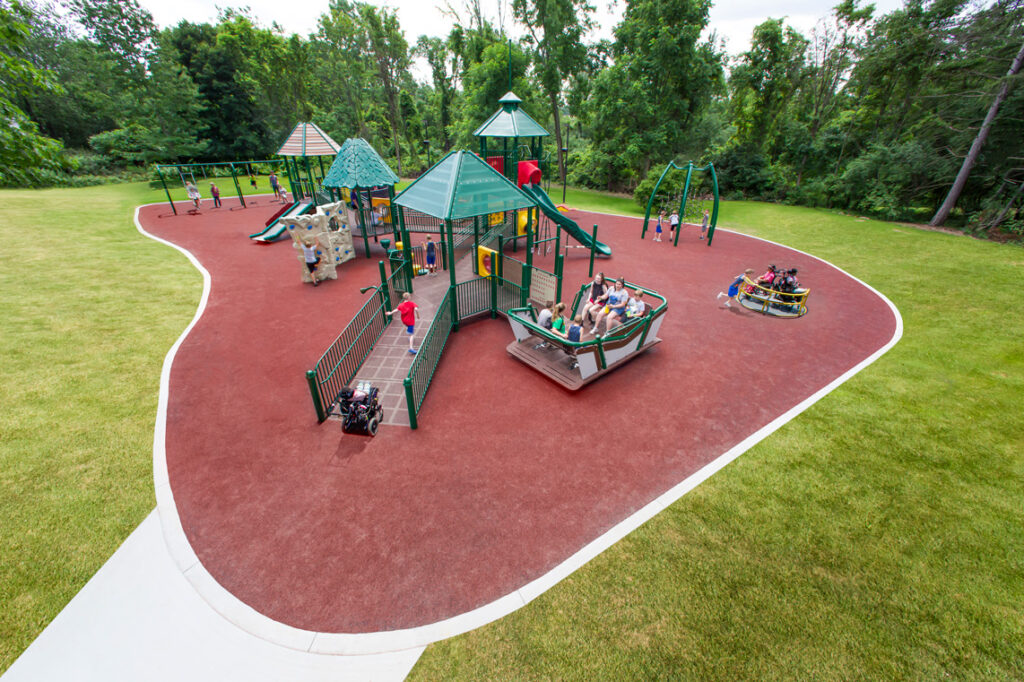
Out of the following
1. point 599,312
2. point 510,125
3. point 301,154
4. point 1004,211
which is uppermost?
point 510,125

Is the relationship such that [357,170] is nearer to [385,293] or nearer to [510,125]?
[510,125]

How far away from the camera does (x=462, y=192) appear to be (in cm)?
1117

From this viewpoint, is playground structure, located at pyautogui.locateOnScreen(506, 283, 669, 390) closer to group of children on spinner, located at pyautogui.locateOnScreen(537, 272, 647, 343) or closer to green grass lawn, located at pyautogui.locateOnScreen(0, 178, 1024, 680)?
group of children on spinner, located at pyautogui.locateOnScreen(537, 272, 647, 343)

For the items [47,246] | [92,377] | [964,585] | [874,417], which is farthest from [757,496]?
[47,246]

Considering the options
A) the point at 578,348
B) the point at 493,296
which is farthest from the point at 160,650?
the point at 493,296

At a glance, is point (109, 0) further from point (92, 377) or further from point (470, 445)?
point (470, 445)

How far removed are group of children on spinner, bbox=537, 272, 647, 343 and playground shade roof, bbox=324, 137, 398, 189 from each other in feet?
40.8

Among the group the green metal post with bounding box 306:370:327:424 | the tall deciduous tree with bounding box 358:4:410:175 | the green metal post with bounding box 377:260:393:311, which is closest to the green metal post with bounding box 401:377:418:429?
the green metal post with bounding box 306:370:327:424

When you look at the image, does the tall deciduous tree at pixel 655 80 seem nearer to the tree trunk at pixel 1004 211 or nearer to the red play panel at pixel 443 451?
the tree trunk at pixel 1004 211

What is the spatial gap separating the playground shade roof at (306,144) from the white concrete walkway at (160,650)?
22490mm

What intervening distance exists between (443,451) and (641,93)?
1331 inches

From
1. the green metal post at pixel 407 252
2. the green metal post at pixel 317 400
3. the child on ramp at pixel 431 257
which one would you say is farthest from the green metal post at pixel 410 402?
the child on ramp at pixel 431 257

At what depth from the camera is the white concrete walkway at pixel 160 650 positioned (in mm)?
4512

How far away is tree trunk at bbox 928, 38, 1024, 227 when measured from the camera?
20281mm
